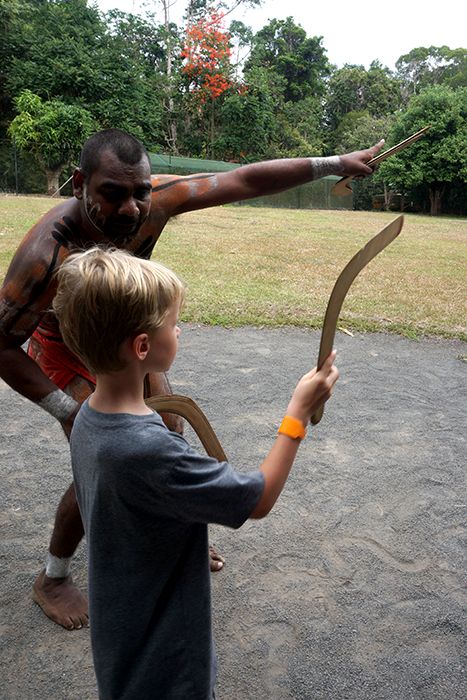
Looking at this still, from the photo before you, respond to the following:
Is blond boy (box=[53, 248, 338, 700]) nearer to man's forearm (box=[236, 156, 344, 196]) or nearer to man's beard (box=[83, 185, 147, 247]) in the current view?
man's beard (box=[83, 185, 147, 247])

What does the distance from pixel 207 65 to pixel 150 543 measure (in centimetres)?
2854

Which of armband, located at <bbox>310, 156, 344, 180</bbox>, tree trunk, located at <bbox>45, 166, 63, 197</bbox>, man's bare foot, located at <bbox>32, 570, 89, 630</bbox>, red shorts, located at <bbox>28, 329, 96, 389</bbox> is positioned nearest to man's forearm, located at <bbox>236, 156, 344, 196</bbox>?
armband, located at <bbox>310, 156, 344, 180</bbox>

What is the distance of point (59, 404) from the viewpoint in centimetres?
206

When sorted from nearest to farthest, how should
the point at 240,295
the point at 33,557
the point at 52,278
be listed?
the point at 52,278 → the point at 33,557 → the point at 240,295

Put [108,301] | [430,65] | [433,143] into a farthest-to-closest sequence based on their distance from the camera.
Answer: [430,65]
[433,143]
[108,301]

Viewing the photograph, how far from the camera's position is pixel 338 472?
11.5ft

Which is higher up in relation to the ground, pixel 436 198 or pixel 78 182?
pixel 436 198

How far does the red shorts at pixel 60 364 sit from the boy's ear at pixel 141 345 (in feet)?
3.64

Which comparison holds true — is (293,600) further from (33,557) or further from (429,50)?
(429,50)

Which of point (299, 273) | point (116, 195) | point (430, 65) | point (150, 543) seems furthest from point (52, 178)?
point (430, 65)

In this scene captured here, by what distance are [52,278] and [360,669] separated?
1703 millimetres

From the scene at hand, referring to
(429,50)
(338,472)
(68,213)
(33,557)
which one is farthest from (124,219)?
(429,50)

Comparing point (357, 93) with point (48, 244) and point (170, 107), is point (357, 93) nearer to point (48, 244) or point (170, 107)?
point (170, 107)

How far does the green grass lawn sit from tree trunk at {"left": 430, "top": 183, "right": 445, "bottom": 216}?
436 inches
